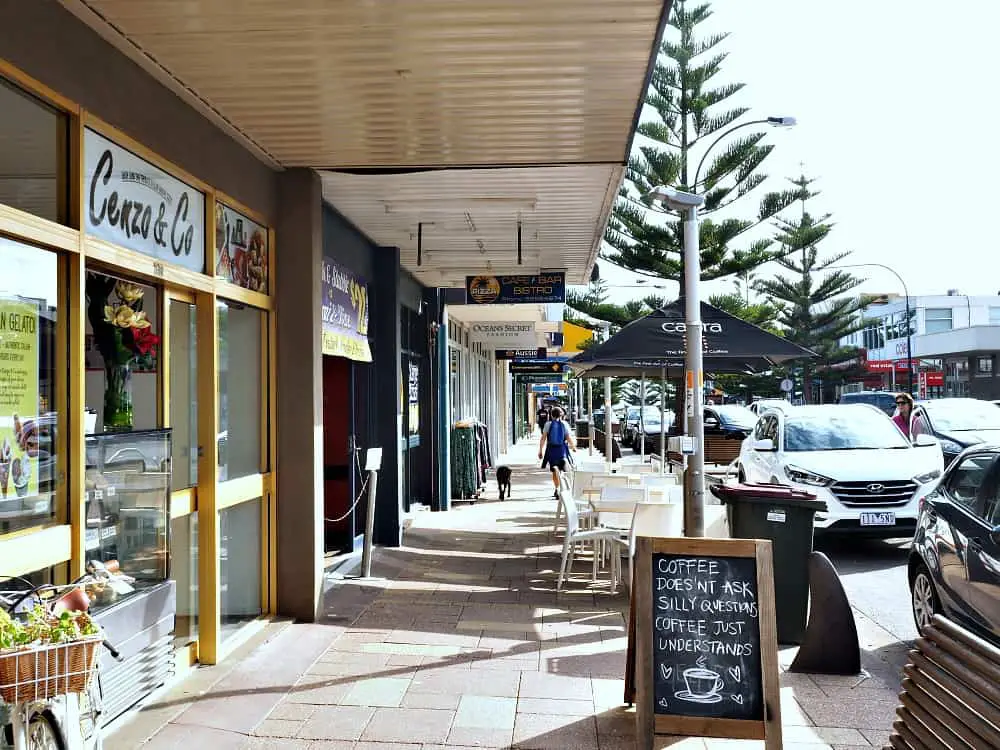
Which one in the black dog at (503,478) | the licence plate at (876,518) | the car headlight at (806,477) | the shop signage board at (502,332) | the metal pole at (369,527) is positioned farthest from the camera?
the shop signage board at (502,332)

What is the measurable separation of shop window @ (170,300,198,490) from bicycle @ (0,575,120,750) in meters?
2.29

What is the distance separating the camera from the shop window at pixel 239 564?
20.8 ft

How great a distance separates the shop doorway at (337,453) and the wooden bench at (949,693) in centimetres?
720

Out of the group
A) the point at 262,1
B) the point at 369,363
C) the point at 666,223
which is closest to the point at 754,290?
the point at 666,223

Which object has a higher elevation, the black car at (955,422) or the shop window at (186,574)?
the black car at (955,422)

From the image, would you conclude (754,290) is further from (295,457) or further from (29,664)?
(29,664)

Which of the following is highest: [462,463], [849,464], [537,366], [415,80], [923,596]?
[415,80]

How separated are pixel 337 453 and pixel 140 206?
539 centimetres

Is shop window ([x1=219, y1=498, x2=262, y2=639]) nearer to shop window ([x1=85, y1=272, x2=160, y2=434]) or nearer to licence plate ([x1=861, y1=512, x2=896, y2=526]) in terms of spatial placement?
shop window ([x1=85, y1=272, x2=160, y2=434])

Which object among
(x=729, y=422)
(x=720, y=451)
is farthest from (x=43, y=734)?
(x=729, y=422)

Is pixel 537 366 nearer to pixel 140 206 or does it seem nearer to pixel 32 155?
pixel 140 206

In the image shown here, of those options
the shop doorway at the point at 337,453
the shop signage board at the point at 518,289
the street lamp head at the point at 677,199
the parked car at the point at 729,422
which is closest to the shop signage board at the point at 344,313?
the shop doorway at the point at 337,453

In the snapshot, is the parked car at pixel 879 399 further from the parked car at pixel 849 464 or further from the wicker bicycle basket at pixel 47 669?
the wicker bicycle basket at pixel 47 669

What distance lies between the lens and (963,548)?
18.9ft
